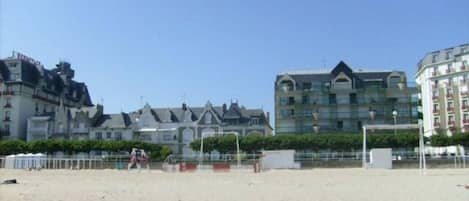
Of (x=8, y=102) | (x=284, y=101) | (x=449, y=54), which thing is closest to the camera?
(x=284, y=101)

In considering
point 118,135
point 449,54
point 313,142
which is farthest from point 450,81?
point 118,135

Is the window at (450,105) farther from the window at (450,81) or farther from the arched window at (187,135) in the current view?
the arched window at (187,135)

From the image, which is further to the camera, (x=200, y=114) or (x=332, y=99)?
(x=200, y=114)

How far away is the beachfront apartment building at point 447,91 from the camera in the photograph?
3541 inches

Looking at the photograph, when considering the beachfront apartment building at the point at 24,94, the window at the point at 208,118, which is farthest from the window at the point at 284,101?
the beachfront apartment building at the point at 24,94

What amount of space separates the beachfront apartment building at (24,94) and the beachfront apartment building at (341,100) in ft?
125

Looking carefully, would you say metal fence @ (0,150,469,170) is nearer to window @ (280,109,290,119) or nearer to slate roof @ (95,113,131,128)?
window @ (280,109,290,119)

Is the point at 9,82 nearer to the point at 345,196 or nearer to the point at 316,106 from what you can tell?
the point at 316,106

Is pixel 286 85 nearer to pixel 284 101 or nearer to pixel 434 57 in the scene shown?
pixel 284 101

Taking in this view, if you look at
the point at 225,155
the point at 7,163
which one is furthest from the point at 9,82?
the point at 225,155

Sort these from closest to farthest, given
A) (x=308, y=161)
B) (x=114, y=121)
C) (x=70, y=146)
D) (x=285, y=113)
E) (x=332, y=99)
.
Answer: (x=308, y=161)
(x=70, y=146)
(x=332, y=99)
(x=285, y=113)
(x=114, y=121)

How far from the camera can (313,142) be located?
7400cm

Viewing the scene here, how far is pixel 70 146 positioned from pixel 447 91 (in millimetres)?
60740

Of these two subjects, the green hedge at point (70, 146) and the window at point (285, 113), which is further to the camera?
the window at point (285, 113)
